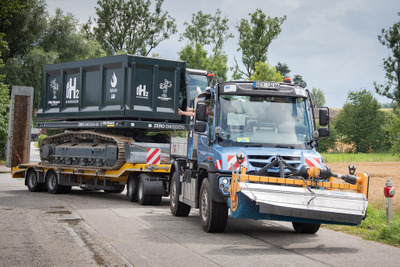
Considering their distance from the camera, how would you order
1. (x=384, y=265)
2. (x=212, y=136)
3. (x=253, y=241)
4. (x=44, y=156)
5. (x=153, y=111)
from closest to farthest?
(x=384, y=265) < (x=253, y=241) < (x=212, y=136) < (x=153, y=111) < (x=44, y=156)

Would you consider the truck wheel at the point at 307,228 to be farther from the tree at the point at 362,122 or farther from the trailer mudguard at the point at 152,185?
the tree at the point at 362,122

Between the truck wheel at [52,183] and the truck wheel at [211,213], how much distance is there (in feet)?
32.5

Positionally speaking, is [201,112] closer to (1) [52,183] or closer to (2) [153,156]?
(2) [153,156]

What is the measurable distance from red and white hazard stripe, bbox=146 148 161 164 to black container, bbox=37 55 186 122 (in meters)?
1.18

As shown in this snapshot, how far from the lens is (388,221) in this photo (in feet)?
35.4

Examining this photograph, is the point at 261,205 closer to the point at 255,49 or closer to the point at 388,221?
the point at 388,221

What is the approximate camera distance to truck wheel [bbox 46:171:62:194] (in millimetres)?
19156

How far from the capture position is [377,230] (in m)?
10.5

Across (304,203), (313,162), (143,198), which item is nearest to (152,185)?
(143,198)

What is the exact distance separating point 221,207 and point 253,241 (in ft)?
2.83

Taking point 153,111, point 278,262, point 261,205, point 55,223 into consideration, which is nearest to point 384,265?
point 278,262

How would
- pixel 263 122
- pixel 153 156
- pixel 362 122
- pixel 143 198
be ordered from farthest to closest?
pixel 362 122
pixel 153 156
pixel 143 198
pixel 263 122

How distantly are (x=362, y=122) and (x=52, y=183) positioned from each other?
2753 inches

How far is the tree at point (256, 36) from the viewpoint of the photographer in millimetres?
49625
